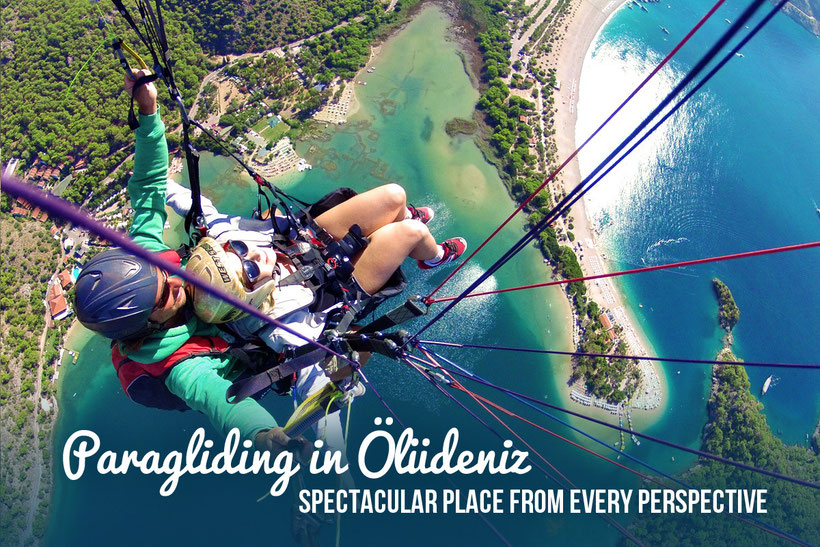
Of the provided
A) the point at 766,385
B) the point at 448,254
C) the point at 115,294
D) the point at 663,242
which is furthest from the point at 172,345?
the point at 766,385

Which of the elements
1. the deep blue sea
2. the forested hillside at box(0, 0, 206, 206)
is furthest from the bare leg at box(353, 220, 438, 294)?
the forested hillside at box(0, 0, 206, 206)

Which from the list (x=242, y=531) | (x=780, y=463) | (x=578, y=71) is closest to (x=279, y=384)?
(x=242, y=531)

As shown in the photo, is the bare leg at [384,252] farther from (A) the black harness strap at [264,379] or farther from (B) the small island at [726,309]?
(B) the small island at [726,309]

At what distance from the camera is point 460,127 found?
12.2 meters

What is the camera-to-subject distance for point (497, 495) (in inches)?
395

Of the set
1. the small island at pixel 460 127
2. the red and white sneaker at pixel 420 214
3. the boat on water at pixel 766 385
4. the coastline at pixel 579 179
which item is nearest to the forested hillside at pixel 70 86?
the small island at pixel 460 127

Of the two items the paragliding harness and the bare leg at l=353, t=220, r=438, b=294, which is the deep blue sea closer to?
the bare leg at l=353, t=220, r=438, b=294

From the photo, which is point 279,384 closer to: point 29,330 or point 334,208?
point 334,208

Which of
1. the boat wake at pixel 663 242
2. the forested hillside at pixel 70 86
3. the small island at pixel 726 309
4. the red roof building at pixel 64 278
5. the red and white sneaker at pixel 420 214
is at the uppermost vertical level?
the boat wake at pixel 663 242

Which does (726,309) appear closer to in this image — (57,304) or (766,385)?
(766,385)

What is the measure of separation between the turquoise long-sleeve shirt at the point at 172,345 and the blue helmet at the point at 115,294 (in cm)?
31

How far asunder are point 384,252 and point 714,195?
1237 cm

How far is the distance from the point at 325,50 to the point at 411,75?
2431 millimetres

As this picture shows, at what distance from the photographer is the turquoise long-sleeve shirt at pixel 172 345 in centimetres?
276
